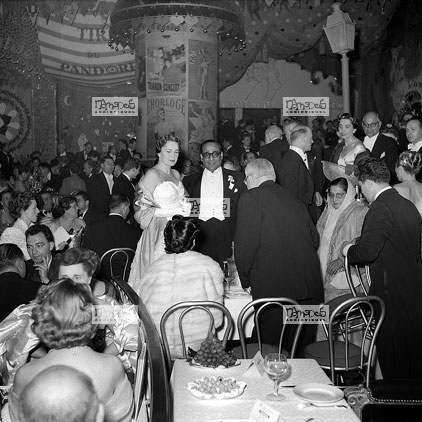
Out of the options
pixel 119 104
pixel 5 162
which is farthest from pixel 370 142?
pixel 5 162

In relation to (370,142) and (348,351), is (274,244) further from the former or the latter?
(370,142)

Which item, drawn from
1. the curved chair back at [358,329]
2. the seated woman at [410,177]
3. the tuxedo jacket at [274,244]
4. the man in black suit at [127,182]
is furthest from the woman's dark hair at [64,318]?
the man in black suit at [127,182]

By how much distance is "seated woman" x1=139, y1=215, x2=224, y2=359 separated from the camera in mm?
3229

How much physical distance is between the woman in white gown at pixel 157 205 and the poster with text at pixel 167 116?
6039 mm

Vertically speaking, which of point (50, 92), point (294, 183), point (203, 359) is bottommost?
point (203, 359)

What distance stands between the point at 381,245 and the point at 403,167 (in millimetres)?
942

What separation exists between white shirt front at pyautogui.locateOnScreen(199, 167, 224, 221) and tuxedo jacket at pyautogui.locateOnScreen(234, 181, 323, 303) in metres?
1.44

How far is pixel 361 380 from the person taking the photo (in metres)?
3.24

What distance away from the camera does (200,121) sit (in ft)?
35.8

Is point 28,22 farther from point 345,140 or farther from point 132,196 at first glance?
point 345,140

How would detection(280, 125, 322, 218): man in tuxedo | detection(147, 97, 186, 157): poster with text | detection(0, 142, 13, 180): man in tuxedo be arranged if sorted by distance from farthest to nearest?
detection(0, 142, 13, 180): man in tuxedo, detection(147, 97, 186, 157): poster with text, detection(280, 125, 322, 218): man in tuxedo

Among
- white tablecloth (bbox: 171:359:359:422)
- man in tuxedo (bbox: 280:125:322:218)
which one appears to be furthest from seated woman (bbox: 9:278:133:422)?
man in tuxedo (bbox: 280:125:322:218)

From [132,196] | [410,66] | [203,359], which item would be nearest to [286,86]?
[410,66]

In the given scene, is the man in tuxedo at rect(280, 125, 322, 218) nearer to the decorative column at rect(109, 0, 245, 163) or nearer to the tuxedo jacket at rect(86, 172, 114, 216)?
the tuxedo jacket at rect(86, 172, 114, 216)
